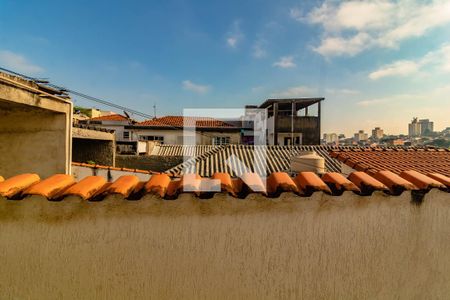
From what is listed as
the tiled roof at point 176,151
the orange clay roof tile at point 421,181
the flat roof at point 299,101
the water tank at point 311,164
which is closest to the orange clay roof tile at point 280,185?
the orange clay roof tile at point 421,181

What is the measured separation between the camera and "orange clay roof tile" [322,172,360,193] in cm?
193

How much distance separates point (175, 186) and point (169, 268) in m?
0.61

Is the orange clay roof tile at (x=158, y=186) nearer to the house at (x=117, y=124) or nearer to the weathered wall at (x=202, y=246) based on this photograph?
the weathered wall at (x=202, y=246)

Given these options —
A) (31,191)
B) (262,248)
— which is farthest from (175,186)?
(31,191)

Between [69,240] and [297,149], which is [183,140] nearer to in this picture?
[297,149]

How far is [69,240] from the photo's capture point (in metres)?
1.88

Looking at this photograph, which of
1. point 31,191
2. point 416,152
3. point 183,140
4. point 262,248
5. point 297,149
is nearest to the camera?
point 31,191

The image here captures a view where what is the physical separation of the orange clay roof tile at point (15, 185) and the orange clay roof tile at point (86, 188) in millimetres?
340

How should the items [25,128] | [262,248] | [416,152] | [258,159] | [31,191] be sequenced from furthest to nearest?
[258,159], [416,152], [25,128], [262,248], [31,191]

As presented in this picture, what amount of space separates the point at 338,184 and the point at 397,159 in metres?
9.53

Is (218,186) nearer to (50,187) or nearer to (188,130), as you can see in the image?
(50,187)

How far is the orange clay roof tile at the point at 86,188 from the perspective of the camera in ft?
5.99

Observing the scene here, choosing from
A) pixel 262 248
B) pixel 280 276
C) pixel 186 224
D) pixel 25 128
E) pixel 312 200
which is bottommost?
pixel 280 276

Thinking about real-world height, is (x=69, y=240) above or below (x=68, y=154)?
below
